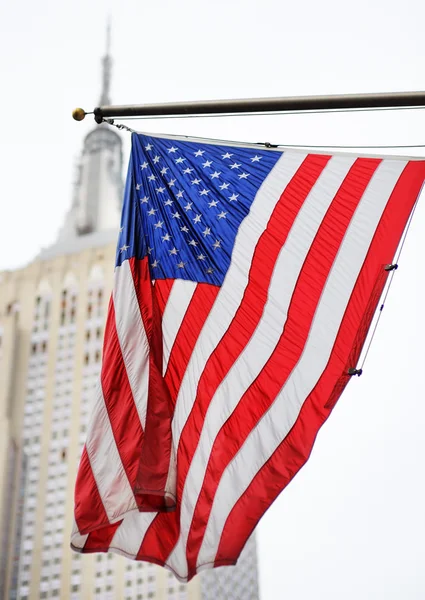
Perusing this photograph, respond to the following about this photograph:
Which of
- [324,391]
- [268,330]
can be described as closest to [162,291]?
[268,330]

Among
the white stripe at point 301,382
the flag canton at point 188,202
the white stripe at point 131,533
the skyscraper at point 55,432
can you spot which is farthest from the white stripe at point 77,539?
the skyscraper at point 55,432

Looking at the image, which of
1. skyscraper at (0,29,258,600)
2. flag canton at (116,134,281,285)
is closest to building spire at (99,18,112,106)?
skyscraper at (0,29,258,600)

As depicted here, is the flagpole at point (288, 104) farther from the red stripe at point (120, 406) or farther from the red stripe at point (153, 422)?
the red stripe at point (120, 406)

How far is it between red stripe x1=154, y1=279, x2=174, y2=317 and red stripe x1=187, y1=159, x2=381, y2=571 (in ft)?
4.40

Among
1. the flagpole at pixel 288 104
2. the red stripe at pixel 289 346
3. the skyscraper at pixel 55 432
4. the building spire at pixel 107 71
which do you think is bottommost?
the skyscraper at pixel 55 432

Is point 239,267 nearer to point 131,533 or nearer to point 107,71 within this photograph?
point 131,533

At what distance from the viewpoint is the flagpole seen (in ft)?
23.6

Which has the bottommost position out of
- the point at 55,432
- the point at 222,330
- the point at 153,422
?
the point at 55,432

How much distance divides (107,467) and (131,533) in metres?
0.82

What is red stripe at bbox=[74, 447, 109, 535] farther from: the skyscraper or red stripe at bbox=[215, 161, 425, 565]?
the skyscraper

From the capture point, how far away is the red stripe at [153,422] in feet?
29.6

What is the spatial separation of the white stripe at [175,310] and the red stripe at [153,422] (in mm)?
66

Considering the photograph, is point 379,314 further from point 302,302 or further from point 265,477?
point 265,477

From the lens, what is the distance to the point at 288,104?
7367mm
